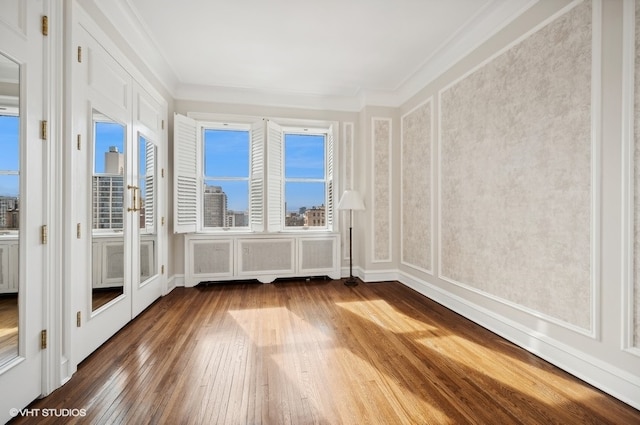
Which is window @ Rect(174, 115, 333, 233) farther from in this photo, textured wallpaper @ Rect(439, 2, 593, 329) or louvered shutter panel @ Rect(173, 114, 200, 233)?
textured wallpaper @ Rect(439, 2, 593, 329)

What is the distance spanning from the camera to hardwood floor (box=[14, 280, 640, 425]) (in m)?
1.53

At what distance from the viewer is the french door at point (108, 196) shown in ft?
6.61

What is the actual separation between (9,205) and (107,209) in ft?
2.87

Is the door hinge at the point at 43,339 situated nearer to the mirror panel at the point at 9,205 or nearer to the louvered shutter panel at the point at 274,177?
the mirror panel at the point at 9,205

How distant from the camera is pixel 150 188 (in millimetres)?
3246

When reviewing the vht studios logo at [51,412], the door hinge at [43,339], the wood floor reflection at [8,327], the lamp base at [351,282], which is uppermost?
the wood floor reflection at [8,327]

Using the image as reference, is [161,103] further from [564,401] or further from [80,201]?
[564,401]

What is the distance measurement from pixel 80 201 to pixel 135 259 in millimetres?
1011

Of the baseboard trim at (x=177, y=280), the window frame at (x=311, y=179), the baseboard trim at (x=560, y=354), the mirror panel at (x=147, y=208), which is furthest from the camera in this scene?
the window frame at (x=311, y=179)

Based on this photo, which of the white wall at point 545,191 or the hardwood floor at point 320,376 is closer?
the hardwood floor at point 320,376

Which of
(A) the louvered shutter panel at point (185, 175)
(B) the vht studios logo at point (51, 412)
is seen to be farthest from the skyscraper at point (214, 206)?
(B) the vht studios logo at point (51, 412)

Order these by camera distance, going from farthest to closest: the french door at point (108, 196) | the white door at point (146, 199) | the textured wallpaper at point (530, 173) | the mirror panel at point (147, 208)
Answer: the mirror panel at point (147, 208) < the white door at point (146, 199) < the french door at point (108, 196) < the textured wallpaper at point (530, 173)

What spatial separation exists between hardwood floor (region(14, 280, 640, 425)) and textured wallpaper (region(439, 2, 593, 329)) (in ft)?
1.78

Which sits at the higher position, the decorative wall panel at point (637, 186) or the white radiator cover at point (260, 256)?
the decorative wall panel at point (637, 186)
